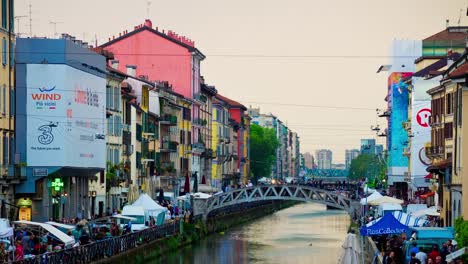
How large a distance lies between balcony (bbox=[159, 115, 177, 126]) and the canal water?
9552mm

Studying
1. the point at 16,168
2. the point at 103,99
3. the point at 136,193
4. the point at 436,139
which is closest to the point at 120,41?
the point at 136,193

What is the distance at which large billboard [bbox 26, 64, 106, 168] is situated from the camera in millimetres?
57281

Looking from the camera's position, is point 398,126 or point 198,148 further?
point 198,148

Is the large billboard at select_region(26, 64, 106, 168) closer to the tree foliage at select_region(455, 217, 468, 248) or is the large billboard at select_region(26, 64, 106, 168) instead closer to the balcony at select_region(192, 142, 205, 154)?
the tree foliage at select_region(455, 217, 468, 248)

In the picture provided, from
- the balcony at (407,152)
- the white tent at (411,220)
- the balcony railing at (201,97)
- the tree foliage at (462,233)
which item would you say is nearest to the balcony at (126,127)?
the white tent at (411,220)

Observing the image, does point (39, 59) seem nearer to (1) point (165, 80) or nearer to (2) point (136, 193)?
(2) point (136, 193)

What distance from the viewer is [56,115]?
2309 inches

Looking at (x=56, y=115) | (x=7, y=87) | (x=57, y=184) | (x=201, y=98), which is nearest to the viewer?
(x=7, y=87)

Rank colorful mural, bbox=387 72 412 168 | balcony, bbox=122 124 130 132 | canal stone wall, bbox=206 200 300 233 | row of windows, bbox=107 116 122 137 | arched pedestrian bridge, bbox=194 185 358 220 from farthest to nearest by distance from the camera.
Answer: colorful mural, bbox=387 72 412 168 → canal stone wall, bbox=206 200 300 233 → arched pedestrian bridge, bbox=194 185 358 220 → balcony, bbox=122 124 130 132 → row of windows, bbox=107 116 122 137

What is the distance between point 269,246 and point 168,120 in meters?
22.9

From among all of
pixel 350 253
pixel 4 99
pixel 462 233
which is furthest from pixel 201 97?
pixel 462 233

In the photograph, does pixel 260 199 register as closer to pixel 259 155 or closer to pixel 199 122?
pixel 199 122

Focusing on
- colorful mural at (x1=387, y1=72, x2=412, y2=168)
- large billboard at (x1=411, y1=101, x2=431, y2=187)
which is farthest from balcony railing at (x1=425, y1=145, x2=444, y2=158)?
colorful mural at (x1=387, y1=72, x2=412, y2=168)

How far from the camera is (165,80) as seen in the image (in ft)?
357
